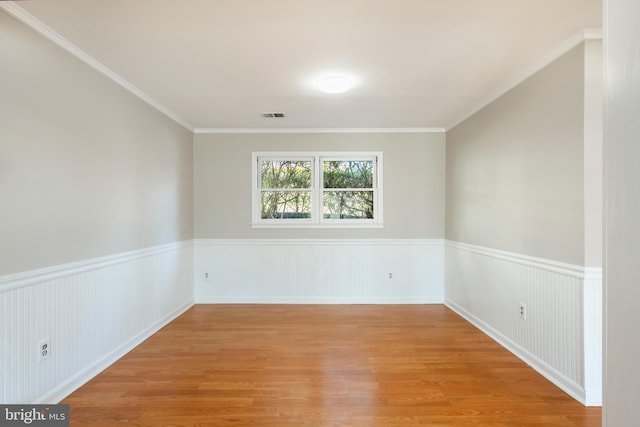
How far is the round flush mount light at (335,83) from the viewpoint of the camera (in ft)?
8.71

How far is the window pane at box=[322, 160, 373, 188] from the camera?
14.6 ft

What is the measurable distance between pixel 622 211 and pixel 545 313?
208 cm

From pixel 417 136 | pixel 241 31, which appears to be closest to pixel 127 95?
pixel 241 31

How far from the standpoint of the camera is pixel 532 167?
2.54 metres

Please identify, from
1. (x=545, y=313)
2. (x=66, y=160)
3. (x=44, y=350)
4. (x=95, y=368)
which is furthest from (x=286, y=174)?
(x=545, y=313)

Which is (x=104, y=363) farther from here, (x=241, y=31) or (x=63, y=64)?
(x=241, y=31)

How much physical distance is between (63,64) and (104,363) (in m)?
2.30

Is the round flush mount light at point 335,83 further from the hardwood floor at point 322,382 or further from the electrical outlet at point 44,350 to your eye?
the electrical outlet at point 44,350

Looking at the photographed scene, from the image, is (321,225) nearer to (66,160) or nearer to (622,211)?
(66,160)

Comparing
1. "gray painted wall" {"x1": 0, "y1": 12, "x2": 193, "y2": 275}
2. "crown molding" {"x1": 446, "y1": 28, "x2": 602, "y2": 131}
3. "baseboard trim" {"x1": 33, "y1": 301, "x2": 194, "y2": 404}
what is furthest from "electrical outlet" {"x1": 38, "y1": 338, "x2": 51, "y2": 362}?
"crown molding" {"x1": 446, "y1": 28, "x2": 602, "y2": 131}

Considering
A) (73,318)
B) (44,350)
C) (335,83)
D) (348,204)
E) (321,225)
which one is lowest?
(44,350)

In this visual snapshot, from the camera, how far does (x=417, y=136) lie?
4.34 m
